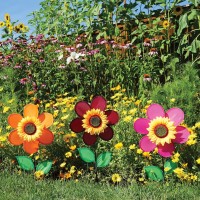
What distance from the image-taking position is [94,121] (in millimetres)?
4309

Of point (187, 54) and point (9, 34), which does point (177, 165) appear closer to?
point (187, 54)

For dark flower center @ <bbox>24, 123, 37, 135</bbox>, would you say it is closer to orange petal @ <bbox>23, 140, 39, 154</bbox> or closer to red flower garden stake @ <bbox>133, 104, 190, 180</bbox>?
orange petal @ <bbox>23, 140, 39, 154</bbox>

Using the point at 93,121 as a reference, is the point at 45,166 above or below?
below

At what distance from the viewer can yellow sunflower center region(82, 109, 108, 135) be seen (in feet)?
14.1

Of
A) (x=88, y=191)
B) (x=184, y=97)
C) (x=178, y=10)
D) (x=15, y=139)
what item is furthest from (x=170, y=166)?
(x=178, y=10)

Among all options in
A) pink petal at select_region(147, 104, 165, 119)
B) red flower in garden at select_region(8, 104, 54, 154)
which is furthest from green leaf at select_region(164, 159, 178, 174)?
red flower in garden at select_region(8, 104, 54, 154)

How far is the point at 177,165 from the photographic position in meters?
4.21

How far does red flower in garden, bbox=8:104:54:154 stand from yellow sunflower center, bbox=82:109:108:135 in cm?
35

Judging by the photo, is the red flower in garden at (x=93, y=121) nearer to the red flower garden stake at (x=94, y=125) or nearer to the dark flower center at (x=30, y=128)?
the red flower garden stake at (x=94, y=125)

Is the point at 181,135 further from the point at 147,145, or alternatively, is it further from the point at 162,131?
the point at 147,145

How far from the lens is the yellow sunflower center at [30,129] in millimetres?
4418

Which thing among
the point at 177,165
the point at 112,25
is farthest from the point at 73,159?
the point at 112,25

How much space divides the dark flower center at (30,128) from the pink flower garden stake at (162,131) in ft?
3.01

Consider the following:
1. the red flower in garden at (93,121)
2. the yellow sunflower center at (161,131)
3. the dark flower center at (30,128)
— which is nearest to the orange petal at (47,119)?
the dark flower center at (30,128)
